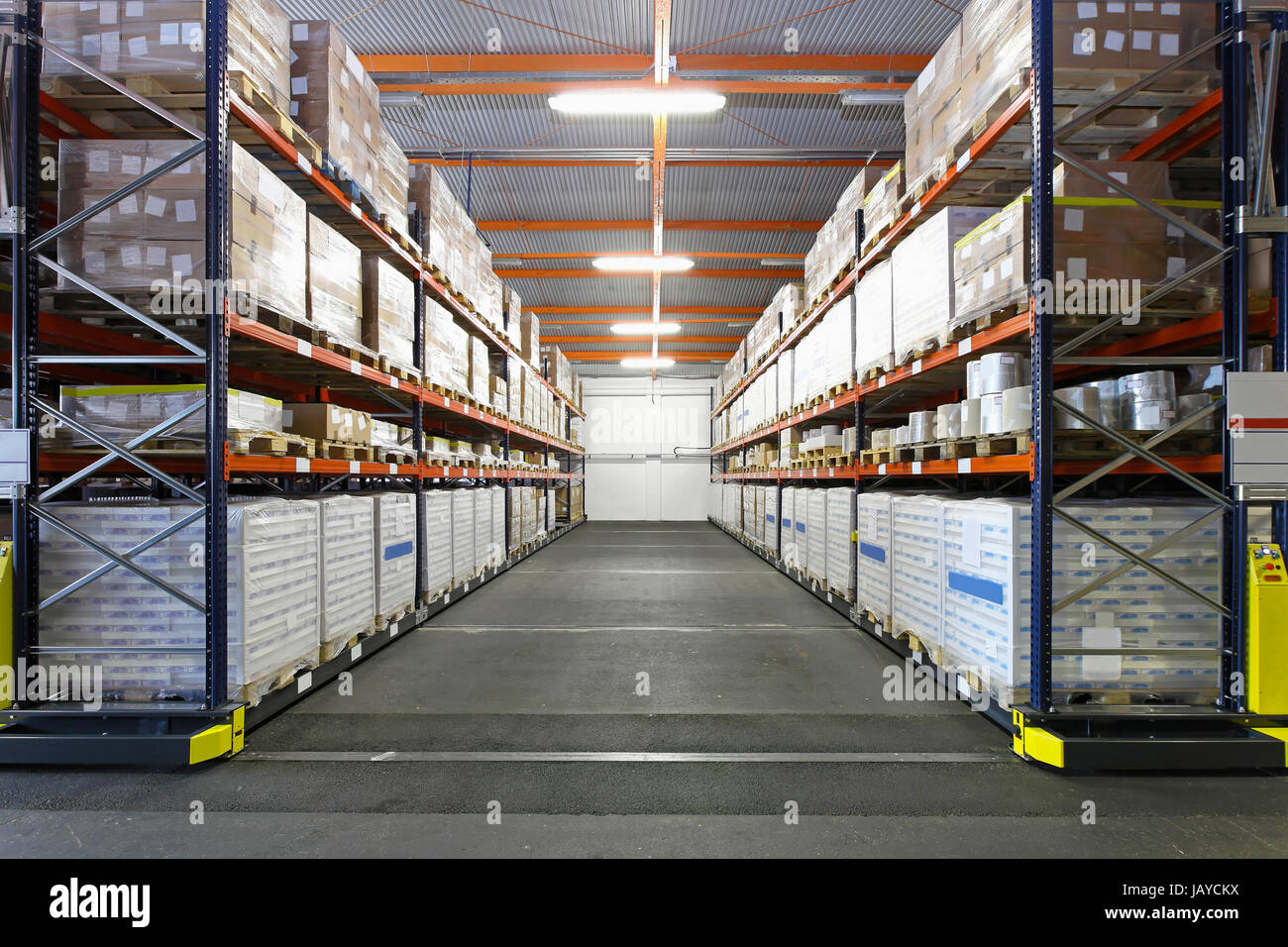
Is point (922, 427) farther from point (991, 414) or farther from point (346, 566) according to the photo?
point (346, 566)

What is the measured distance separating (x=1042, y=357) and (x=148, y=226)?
180 inches

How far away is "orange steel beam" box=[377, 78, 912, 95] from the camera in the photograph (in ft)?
23.5

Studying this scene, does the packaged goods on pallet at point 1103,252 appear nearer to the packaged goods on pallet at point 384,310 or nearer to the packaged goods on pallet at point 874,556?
the packaged goods on pallet at point 874,556

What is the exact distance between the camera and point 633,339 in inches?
732

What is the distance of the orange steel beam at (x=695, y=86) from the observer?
7148 millimetres

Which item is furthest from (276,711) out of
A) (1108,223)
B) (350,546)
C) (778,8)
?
(778,8)

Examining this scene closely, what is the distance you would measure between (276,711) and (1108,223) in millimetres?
5414

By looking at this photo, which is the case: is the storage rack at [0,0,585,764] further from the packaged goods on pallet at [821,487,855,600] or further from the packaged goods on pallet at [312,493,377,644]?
the packaged goods on pallet at [821,487,855,600]

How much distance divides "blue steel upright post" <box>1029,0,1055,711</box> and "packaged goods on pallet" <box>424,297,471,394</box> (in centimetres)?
484

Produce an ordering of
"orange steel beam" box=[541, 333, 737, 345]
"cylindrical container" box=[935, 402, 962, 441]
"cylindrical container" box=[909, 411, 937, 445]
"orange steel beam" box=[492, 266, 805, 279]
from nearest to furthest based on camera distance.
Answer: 1. "cylindrical container" box=[935, 402, 962, 441]
2. "cylindrical container" box=[909, 411, 937, 445]
3. "orange steel beam" box=[492, 266, 805, 279]
4. "orange steel beam" box=[541, 333, 737, 345]

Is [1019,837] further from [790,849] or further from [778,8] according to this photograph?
[778,8]

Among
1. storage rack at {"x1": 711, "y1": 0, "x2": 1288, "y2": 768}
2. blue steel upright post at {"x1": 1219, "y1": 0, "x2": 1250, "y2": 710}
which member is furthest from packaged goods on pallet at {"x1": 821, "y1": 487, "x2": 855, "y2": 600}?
blue steel upright post at {"x1": 1219, "y1": 0, "x2": 1250, "y2": 710}

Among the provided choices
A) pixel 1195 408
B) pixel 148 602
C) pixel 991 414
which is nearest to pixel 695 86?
pixel 991 414
